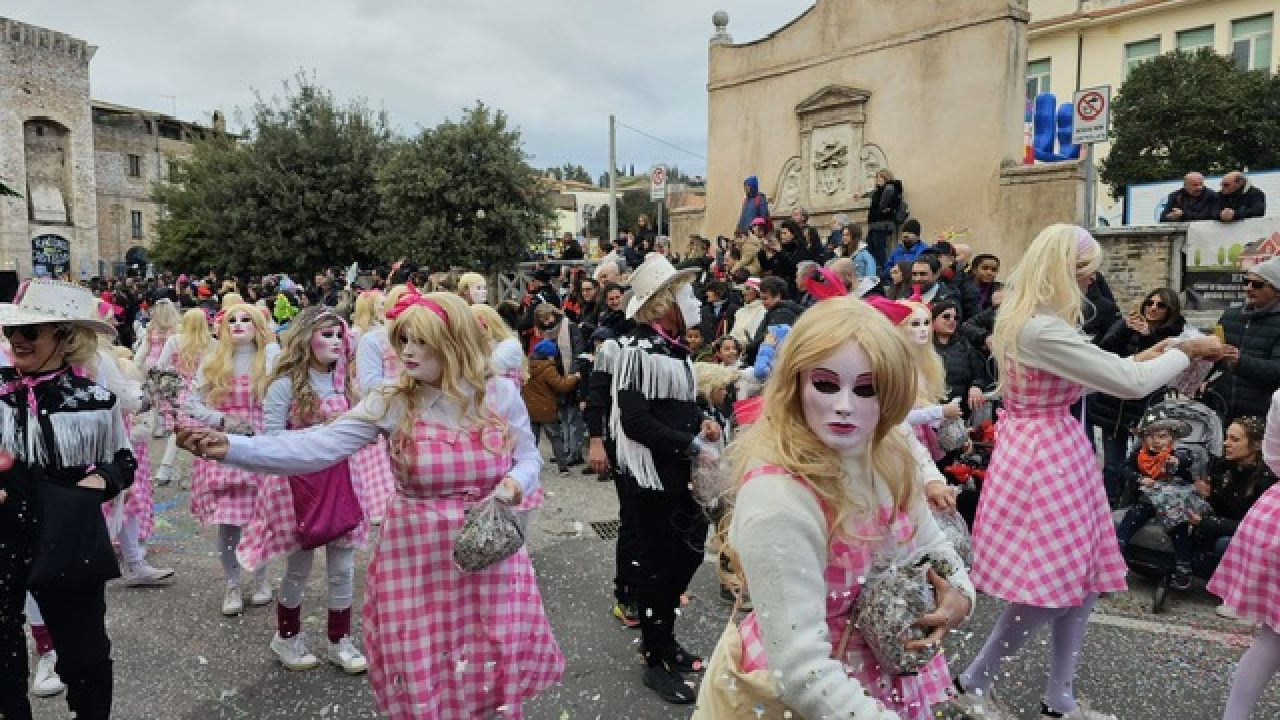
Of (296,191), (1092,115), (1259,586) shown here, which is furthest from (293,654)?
(296,191)

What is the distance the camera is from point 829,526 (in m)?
1.75

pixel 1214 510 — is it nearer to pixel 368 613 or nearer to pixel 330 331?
pixel 368 613

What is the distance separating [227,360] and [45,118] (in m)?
52.4

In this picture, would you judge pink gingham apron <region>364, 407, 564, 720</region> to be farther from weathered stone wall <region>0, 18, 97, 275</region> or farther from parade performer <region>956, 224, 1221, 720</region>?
weathered stone wall <region>0, 18, 97, 275</region>

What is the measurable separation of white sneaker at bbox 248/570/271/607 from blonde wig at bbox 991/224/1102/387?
14.9 ft

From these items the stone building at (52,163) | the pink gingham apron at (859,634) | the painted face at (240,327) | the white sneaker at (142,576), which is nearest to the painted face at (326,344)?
the painted face at (240,327)

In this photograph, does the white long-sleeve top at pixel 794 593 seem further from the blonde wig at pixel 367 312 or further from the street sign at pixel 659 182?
the street sign at pixel 659 182

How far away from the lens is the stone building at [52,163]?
44.0 metres

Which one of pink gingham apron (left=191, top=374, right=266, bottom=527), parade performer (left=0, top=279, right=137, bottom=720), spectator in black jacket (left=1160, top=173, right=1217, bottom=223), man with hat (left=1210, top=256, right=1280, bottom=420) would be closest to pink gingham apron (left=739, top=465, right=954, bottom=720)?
parade performer (left=0, top=279, right=137, bottom=720)

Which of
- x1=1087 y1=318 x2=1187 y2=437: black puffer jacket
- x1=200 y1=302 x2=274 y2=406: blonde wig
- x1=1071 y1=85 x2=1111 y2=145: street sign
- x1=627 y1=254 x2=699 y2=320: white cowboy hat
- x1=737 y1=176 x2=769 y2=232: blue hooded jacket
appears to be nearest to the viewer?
x1=627 y1=254 x2=699 y2=320: white cowboy hat

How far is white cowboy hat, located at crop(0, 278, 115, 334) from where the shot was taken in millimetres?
3007

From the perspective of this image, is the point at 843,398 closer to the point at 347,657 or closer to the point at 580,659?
the point at 580,659

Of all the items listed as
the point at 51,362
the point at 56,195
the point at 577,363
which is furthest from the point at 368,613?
the point at 56,195

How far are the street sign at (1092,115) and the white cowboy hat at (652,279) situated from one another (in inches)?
284
